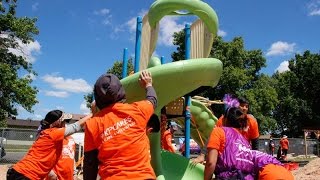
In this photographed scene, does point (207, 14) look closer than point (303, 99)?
Yes

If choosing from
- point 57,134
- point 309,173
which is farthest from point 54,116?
point 309,173

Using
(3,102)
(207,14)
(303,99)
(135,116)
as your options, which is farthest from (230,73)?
(135,116)

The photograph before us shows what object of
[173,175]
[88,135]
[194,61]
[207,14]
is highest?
[207,14]

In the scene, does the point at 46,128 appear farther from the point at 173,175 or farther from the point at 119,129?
the point at 119,129

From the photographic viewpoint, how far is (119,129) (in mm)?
2646

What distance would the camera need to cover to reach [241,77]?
35.4m

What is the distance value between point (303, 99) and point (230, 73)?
13.7 metres

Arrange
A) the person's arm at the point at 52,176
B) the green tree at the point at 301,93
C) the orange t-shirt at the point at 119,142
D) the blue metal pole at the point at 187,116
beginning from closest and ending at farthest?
the orange t-shirt at the point at 119,142, the person's arm at the point at 52,176, the blue metal pole at the point at 187,116, the green tree at the point at 301,93

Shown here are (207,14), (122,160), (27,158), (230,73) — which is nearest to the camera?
(122,160)

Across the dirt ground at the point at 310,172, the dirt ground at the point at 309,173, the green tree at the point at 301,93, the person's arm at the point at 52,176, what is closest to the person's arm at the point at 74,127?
the person's arm at the point at 52,176

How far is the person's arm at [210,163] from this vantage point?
132 inches

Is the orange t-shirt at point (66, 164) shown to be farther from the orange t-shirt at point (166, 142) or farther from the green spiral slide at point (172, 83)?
the orange t-shirt at point (166, 142)

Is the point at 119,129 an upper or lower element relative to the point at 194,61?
lower

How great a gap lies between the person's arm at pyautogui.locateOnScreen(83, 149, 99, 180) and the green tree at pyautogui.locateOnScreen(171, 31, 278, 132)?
32.1m
